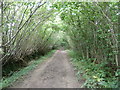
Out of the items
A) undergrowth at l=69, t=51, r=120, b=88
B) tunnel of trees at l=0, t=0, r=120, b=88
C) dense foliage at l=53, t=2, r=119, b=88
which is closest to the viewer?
undergrowth at l=69, t=51, r=120, b=88

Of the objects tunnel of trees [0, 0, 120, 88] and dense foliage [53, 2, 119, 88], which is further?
tunnel of trees [0, 0, 120, 88]

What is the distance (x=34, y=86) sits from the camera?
365 cm

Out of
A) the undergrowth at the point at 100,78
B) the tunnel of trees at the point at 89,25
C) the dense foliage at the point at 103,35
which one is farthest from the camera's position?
the tunnel of trees at the point at 89,25

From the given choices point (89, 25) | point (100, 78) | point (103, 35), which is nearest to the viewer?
point (100, 78)

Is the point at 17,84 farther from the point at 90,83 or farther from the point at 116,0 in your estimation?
the point at 116,0

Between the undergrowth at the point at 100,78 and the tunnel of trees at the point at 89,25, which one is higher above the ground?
the tunnel of trees at the point at 89,25

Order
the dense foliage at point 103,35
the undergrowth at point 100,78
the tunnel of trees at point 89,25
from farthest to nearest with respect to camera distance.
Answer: the tunnel of trees at point 89,25 < the dense foliage at point 103,35 < the undergrowth at point 100,78

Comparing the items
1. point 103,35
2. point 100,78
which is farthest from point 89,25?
point 100,78

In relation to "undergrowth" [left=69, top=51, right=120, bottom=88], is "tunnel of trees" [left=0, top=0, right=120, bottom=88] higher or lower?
higher

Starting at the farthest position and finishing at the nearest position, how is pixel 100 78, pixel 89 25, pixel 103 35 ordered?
pixel 89 25
pixel 103 35
pixel 100 78

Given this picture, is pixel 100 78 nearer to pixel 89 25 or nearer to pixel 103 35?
pixel 103 35

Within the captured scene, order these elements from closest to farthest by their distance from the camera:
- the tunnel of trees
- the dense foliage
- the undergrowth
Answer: the undergrowth
the dense foliage
the tunnel of trees

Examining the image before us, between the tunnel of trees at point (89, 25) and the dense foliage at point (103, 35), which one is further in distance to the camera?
the tunnel of trees at point (89, 25)

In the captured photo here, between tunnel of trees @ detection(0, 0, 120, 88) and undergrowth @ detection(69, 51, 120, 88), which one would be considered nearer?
undergrowth @ detection(69, 51, 120, 88)
